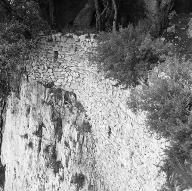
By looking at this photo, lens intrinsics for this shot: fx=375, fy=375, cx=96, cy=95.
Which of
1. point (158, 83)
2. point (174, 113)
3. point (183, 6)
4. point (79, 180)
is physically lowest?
point (79, 180)

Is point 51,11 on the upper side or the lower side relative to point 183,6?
lower

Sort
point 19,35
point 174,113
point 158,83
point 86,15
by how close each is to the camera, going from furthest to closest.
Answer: point 86,15 → point 19,35 → point 158,83 → point 174,113

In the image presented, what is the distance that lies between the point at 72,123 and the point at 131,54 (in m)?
2.88

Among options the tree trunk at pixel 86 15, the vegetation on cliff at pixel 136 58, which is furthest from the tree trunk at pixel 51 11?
the tree trunk at pixel 86 15

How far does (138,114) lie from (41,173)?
4151 millimetres

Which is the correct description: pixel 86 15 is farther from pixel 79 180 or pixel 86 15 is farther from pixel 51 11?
pixel 79 180

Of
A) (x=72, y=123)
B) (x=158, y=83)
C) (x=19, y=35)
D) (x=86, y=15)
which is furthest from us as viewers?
(x=86, y=15)

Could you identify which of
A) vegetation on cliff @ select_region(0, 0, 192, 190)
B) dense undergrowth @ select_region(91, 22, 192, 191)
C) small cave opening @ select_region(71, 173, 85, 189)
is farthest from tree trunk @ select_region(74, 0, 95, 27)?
small cave opening @ select_region(71, 173, 85, 189)

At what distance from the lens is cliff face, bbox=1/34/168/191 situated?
9969 millimetres

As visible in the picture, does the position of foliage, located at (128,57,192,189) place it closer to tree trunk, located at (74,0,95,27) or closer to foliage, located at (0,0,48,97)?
foliage, located at (0,0,48,97)

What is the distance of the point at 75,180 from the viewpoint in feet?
35.8

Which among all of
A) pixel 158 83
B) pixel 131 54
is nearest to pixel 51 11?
pixel 131 54

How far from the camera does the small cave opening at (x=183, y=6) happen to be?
10974 mm

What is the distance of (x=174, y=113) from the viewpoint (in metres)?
7.95
